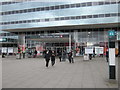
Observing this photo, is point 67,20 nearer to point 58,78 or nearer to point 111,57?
point 58,78

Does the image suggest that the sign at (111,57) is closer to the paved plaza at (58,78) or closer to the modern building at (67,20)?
the paved plaza at (58,78)

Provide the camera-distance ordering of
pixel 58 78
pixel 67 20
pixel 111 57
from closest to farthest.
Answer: pixel 111 57, pixel 58 78, pixel 67 20

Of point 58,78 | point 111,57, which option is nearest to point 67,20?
point 58,78

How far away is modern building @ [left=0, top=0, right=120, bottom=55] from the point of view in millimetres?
36781

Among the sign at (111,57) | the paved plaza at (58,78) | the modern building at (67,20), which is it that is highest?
the modern building at (67,20)

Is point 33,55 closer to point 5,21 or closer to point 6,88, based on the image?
point 5,21

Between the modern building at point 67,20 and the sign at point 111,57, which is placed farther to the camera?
the modern building at point 67,20

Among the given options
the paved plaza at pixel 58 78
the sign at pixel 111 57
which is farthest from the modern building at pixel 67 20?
the sign at pixel 111 57

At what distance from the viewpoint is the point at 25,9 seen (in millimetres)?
45031

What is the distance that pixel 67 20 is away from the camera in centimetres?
3972

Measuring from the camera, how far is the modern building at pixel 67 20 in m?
36.8

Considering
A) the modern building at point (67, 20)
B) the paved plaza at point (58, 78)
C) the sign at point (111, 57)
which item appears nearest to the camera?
the paved plaza at point (58, 78)

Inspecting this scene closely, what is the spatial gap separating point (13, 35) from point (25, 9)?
37.3ft

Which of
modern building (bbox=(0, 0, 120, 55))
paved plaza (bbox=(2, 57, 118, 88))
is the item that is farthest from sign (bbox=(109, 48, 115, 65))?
modern building (bbox=(0, 0, 120, 55))
